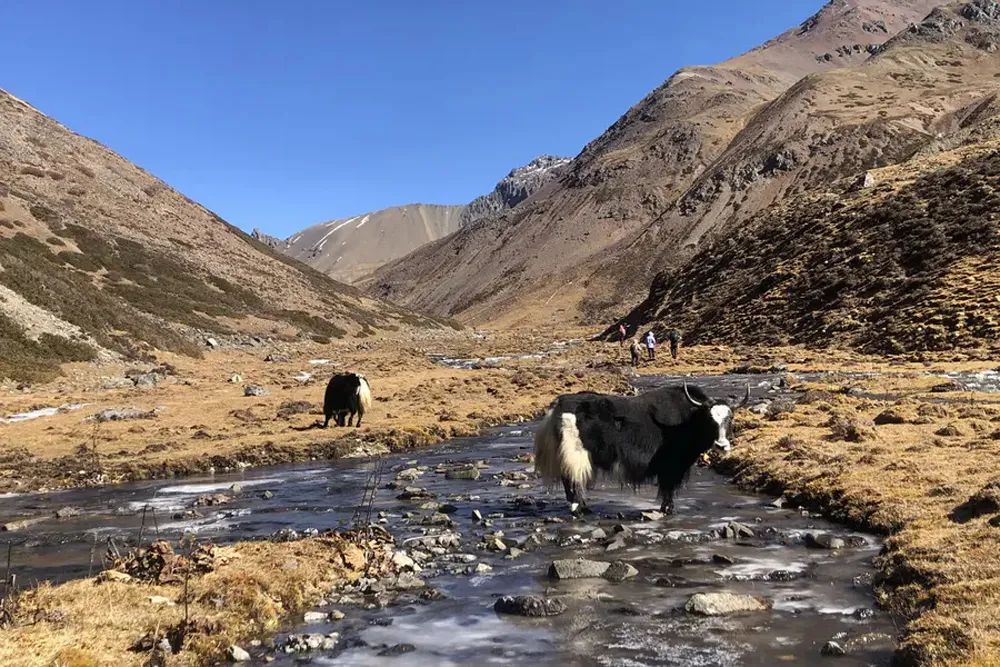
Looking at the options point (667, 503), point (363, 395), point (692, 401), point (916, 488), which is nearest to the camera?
point (916, 488)

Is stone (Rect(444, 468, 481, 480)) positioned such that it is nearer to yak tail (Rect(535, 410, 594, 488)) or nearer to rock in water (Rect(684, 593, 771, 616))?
→ yak tail (Rect(535, 410, 594, 488))

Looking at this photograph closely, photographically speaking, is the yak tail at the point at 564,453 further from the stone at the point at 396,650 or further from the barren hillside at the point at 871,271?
the barren hillside at the point at 871,271

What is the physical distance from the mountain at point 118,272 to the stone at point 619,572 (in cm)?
3633

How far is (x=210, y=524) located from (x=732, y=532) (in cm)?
900

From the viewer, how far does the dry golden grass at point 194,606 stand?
7.31 metres

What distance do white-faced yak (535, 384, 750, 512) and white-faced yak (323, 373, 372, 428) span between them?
13133 millimetres

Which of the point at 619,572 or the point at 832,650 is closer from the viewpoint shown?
the point at 832,650

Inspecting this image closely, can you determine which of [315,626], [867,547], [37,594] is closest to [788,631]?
[867,547]

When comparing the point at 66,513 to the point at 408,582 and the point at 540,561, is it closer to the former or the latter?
the point at 408,582

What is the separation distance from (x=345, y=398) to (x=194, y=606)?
700 inches

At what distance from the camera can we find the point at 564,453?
13.8m

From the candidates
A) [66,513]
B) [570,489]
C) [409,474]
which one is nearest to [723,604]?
[570,489]

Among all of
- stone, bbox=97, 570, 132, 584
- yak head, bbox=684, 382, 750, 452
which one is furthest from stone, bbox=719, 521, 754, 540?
stone, bbox=97, 570, 132, 584

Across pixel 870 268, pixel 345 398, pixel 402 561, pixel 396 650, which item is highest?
pixel 870 268
